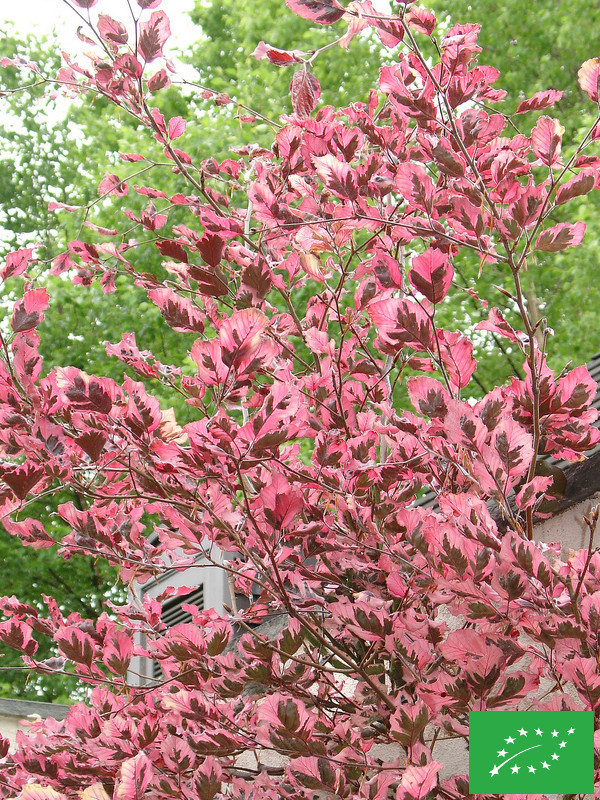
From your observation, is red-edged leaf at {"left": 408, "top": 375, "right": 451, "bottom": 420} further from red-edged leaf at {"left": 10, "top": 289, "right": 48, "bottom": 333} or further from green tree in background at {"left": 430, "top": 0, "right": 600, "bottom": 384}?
green tree in background at {"left": 430, "top": 0, "right": 600, "bottom": 384}

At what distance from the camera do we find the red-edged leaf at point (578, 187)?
1.56 metres

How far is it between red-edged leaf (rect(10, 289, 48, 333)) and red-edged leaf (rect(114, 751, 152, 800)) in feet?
2.84

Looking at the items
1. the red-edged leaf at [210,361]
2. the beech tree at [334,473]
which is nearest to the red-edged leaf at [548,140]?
the beech tree at [334,473]

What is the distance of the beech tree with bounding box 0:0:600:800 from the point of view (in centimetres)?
137

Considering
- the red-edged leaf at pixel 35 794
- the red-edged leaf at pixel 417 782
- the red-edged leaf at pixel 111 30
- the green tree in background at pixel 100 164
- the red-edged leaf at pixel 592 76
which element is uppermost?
the green tree in background at pixel 100 164

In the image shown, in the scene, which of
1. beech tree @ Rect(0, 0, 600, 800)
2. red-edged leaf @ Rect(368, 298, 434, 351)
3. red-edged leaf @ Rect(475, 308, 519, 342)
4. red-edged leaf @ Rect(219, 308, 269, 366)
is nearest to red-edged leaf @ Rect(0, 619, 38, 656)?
beech tree @ Rect(0, 0, 600, 800)

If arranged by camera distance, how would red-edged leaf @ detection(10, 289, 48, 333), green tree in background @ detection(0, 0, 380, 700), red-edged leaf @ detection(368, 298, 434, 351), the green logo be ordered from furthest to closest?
1. green tree in background @ detection(0, 0, 380, 700)
2. red-edged leaf @ detection(10, 289, 48, 333)
3. red-edged leaf @ detection(368, 298, 434, 351)
4. the green logo

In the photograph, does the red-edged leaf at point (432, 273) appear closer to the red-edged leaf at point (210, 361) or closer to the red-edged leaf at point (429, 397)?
the red-edged leaf at point (429, 397)

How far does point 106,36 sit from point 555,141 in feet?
3.37

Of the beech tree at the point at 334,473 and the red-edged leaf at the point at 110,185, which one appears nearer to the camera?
the beech tree at the point at 334,473

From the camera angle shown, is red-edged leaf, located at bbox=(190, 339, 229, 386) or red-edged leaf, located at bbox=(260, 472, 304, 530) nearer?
red-edged leaf, located at bbox=(190, 339, 229, 386)

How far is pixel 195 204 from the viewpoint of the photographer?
2.30m

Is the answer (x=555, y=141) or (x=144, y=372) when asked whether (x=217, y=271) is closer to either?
(x=144, y=372)

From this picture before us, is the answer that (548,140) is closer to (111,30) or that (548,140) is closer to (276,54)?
(276,54)
